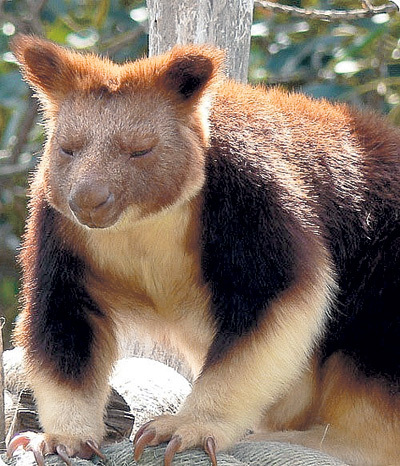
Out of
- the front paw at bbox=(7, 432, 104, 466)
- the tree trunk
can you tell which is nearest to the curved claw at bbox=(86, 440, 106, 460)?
the front paw at bbox=(7, 432, 104, 466)

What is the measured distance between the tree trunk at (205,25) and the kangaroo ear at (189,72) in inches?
40.4

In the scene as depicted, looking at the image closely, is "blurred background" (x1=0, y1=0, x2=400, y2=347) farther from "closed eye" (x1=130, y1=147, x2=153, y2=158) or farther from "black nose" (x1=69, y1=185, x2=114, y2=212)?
"black nose" (x1=69, y1=185, x2=114, y2=212)

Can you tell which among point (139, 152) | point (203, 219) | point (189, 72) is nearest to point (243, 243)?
point (203, 219)

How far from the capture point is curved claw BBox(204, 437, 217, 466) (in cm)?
285

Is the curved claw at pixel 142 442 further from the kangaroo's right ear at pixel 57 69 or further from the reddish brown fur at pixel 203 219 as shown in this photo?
the kangaroo's right ear at pixel 57 69

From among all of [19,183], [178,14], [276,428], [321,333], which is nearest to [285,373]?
[321,333]

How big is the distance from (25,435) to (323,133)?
1.33 metres

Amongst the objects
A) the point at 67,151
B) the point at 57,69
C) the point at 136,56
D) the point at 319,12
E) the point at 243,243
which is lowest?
the point at 243,243

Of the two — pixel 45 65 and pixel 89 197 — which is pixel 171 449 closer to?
pixel 89 197

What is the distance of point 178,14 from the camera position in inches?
163

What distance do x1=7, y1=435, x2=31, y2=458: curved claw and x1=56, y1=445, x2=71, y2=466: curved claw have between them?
0.35 ft

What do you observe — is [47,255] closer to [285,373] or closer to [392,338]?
[285,373]

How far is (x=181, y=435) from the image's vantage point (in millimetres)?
2904

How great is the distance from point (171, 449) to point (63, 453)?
0.99ft
